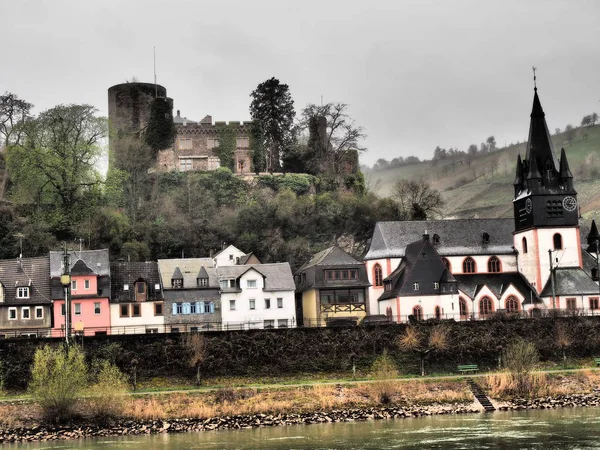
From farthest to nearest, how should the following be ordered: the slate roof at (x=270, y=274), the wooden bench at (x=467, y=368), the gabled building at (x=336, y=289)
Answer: the gabled building at (x=336, y=289) → the slate roof at (x=270, y=274) → the wooden bench at (x=467, y=368)

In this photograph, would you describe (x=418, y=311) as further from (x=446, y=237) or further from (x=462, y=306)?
(x=446, y=237)

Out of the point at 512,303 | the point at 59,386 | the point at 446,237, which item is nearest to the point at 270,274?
the point at 446,237

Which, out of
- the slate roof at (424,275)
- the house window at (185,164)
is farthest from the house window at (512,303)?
the house window at (185,164)

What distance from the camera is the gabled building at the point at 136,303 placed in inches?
3000

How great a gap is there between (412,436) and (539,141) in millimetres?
43657

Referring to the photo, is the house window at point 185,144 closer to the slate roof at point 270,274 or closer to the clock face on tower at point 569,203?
the slate roof at point 270,274

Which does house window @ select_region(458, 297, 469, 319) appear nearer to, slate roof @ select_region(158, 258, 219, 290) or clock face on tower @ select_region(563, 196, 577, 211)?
clock face on tower @ select_region(563, 196, 577, 211)

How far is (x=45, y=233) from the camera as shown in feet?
289

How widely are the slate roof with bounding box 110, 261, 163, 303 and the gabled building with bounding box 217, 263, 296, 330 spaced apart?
5033mm

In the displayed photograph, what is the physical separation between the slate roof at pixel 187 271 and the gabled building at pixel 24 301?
28.8ft

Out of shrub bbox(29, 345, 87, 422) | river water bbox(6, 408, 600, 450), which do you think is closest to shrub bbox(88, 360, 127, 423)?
shrub bbox(29, 345, 87, 422)

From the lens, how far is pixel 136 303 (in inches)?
3024

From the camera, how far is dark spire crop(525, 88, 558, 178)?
86.4 meters

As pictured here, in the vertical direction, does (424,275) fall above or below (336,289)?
above
